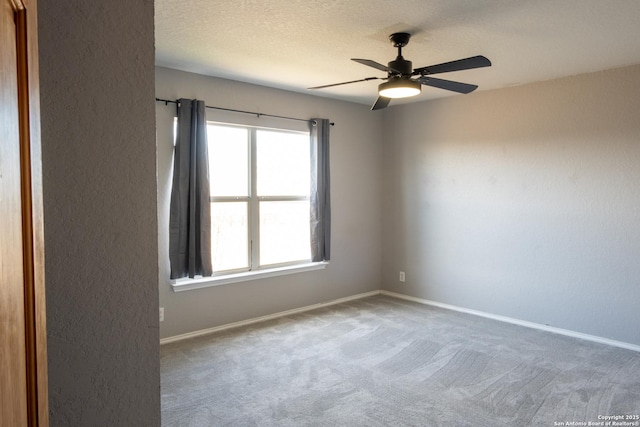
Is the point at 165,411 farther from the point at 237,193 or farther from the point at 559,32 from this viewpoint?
the point at 559,32

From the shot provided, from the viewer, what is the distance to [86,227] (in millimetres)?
1092

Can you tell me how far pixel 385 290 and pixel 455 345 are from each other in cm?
200

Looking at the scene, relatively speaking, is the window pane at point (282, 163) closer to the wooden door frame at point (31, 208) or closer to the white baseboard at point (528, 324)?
the white baseboard at point (528, 324)

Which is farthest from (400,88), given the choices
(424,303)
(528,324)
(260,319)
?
(424,303)

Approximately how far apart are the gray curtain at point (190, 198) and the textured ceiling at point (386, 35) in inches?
20.3

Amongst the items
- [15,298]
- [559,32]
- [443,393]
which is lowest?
[443,393]

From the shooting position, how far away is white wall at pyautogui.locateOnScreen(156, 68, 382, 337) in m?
3.85

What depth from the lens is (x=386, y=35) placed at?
9.80 feet

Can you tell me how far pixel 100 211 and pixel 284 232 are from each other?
3721mm

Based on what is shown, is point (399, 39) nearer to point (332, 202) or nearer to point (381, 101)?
point (381, 101)

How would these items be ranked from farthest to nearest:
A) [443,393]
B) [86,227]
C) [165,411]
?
[443,393] → [165,411] → [86,227]

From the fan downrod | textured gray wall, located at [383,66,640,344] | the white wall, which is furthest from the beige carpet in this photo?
the fan downrod

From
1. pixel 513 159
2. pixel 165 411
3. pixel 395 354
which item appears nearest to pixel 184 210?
pixel 165 411

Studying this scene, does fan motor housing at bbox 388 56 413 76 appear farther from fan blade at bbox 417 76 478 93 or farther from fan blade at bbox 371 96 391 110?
fan blade at bbox 371 96 391 110
